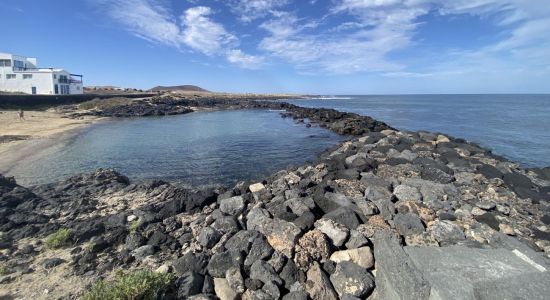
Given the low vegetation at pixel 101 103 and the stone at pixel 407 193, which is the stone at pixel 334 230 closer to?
the stone at pixel 407 193

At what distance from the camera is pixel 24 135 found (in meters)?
25.8

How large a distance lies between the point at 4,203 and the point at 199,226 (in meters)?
6.79

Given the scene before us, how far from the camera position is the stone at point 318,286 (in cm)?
570

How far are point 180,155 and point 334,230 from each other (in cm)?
1554

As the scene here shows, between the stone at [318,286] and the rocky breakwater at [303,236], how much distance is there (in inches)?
0.8

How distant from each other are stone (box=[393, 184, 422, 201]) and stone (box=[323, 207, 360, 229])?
241 centimetres

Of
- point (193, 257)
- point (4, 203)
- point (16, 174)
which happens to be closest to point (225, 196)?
point (193, 257)

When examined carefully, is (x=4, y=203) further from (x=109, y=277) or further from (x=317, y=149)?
(x=317, y=149)

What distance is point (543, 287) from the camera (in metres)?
4.65

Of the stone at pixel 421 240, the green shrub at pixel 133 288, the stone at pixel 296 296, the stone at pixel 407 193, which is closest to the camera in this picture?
the green shrub at pixel 133 288

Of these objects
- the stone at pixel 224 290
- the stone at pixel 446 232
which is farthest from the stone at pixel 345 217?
the stone at pixel 224 290

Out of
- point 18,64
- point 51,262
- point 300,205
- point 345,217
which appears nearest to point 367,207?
point 345,217

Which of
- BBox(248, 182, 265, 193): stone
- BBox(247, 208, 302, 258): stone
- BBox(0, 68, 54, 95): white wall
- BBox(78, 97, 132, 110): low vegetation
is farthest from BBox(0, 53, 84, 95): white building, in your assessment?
BBox(247, 208, 302, 258): stone

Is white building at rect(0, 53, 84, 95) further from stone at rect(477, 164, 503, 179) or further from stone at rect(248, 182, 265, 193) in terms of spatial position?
stone at rect(477, 164, 503, 179)
